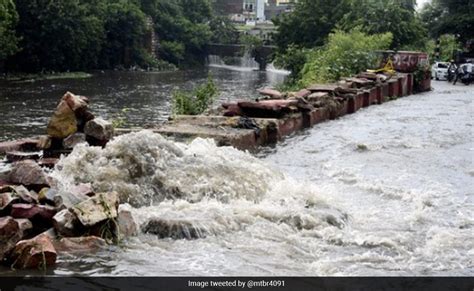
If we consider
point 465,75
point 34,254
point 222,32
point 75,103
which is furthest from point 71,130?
point 222,32

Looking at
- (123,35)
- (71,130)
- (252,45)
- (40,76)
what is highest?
(123,35)

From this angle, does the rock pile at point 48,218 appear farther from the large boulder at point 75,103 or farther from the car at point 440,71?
the car at point 440,71

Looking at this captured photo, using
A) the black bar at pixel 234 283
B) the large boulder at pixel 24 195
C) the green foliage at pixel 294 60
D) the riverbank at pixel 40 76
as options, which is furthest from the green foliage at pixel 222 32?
the black bar at pixel 234 283

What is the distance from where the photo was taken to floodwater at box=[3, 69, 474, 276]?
5152mm

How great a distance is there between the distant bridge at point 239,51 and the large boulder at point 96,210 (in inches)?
2119

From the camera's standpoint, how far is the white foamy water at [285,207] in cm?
516

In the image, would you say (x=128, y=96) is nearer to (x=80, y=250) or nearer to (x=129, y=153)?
(x=129, y=153)

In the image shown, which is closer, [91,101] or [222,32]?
[91,101]

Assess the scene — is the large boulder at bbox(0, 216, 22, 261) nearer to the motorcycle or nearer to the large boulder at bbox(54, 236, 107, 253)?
the large boulder at bbox(54, 236, 107, 253)

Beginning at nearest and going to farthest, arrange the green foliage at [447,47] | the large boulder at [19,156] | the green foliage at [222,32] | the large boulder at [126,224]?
the large boulder at [126,224] < the large boulder at [19,156] < the green foliage at [447,47] < the green foliage at [222,32]

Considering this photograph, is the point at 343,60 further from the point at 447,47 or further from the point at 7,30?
the point at 7,30

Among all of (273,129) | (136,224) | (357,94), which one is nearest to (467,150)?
(273,129)

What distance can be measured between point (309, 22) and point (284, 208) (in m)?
31.1

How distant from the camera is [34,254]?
16.0ft
